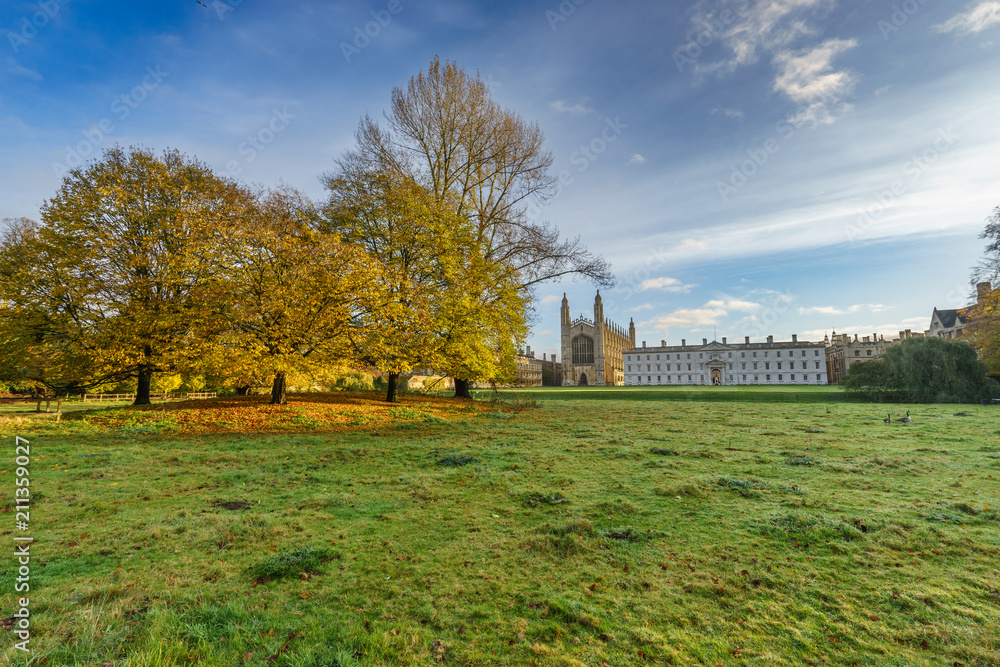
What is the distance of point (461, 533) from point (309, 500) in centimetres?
257

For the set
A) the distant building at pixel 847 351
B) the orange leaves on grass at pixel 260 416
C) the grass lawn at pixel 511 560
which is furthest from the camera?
the distant building at pixel 847 351

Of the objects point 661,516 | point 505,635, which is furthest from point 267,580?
point 661,516

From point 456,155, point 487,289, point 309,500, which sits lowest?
point 309,500

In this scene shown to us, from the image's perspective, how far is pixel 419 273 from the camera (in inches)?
742

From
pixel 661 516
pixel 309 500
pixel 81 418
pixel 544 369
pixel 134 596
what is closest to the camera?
pixel 134 596

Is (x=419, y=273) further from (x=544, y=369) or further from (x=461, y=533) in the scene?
(x=544, y=369)

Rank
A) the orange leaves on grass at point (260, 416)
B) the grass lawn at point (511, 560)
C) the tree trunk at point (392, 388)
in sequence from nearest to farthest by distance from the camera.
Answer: the grass lawn at point (511, 560), the orange leaves on grass at point (260, 416), the tree trunk at point (392, 388)

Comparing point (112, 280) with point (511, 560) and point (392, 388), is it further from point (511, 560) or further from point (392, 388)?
point (511, 560)

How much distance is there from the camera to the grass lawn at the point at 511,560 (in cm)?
287

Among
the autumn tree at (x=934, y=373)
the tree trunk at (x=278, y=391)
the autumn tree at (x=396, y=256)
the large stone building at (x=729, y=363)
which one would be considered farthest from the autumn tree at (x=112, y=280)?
the large stone building at (x=729, y=363)

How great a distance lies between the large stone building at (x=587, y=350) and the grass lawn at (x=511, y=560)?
96.2 m

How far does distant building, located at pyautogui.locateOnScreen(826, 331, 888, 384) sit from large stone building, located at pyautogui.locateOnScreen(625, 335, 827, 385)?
572cm

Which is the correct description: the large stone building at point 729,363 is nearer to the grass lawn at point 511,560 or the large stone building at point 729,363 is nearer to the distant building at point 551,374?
the distant building at point 551,374

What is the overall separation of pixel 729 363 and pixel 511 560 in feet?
351
